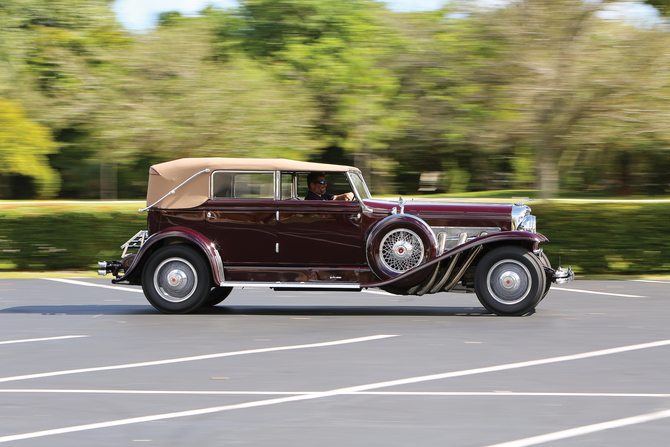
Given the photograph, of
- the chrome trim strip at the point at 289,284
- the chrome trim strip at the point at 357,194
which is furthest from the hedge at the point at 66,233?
the chrome trim strip at the point at 357,194

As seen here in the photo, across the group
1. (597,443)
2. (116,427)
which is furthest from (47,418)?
(597,443)

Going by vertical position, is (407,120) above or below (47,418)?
above

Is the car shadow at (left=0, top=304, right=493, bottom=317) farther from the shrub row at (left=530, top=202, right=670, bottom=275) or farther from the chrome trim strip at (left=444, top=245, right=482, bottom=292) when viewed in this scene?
the shrub row at (left=530, top=202, right=670, bottom=275)

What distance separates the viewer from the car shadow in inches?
421

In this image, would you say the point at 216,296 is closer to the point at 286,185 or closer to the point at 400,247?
the point at 286,185

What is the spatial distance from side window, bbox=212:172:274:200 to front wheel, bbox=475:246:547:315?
9.00ft

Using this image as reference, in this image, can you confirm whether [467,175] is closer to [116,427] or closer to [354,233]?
[354,233]

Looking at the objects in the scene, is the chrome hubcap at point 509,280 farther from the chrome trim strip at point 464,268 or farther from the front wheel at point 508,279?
the chrome trim strip at point 464,268

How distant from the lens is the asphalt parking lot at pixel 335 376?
16.7 feet

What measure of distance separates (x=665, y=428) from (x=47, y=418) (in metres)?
3.70

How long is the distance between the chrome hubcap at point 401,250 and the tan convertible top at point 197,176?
1096mm

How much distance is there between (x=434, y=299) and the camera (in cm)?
1250

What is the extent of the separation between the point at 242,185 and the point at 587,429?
652cm

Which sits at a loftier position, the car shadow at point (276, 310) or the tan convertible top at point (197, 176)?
A: the tan convertible top at point (197, 176)
